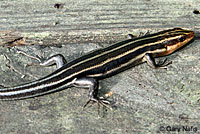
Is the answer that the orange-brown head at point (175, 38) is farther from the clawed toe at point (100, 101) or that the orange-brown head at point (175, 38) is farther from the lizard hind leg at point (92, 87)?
the clawed toe at point (100, 101)

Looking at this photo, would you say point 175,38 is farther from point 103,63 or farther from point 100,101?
point 100,101

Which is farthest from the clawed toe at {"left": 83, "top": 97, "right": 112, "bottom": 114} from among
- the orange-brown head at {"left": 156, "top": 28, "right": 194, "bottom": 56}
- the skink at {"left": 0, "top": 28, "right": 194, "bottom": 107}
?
the orange-brown head at {"left": 156, "top": 28, "right": 194, "bottom": 56}

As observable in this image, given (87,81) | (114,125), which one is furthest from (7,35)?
(114,125)

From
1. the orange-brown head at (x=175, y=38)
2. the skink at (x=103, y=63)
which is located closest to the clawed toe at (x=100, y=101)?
the skink at (x=103, y=63)

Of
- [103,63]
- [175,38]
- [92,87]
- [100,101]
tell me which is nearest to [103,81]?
[92,87]

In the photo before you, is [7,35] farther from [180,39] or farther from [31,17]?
[180,39]

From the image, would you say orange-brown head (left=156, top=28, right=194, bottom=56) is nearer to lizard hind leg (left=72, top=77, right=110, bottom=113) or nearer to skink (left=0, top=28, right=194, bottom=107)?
skink (left=0, top=28, right=194, bottom=107)
